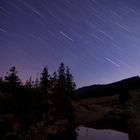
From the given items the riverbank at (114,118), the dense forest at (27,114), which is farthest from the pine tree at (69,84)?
the dense forest at (27,114)

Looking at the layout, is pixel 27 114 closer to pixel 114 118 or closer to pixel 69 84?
pixel 114 118

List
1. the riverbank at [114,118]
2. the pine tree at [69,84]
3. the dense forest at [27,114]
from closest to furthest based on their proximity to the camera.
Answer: the dense forest at [27,114], the riverbank at [114,118], the pine tree at [69,84]

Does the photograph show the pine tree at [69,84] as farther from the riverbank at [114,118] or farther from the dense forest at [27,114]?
the dense forest at [27,114]

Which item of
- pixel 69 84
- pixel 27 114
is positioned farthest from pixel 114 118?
pixel 69 84

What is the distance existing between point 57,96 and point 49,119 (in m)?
→ 7.64

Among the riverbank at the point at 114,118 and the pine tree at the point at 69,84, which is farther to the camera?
the pine tree at the point at 69,84

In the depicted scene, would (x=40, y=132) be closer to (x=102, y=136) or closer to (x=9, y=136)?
(x=9, y=136)

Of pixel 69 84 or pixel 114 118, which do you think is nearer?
pixel 114 118

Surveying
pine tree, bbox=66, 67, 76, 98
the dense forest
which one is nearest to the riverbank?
the dense forest

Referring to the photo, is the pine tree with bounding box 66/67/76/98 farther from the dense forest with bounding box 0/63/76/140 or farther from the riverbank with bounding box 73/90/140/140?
the dense forest with bounding box 0/63/76/140

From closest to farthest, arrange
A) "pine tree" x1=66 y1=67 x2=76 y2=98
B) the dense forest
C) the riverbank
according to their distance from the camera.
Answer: the dense forest
the riverbank
"pine tree" x1=66 y1=67 x2=76 y2=98

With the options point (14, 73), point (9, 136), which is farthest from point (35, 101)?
point (14, 73)

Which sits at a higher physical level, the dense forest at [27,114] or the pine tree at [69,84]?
the pine tree at [69,84]

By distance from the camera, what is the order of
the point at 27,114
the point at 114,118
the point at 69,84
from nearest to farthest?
the point at 27,114, the point at 114,118, the point at 69,84
